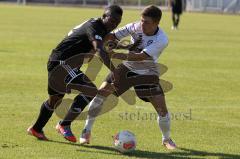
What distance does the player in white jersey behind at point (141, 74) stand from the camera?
9.12m

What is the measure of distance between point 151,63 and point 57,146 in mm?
1824

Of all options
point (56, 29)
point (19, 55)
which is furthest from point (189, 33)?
point (19, 55)

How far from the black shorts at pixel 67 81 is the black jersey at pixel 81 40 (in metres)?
0.16

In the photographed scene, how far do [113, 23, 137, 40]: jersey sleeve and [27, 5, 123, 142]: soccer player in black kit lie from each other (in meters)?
0.27

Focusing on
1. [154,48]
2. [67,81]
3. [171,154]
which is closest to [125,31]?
[154,48]

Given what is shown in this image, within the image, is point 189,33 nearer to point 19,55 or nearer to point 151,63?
point 19,55

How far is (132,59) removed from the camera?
362 inches

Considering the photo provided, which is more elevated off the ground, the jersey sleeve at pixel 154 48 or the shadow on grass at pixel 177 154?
the jersey sleeve at pixel 154 48

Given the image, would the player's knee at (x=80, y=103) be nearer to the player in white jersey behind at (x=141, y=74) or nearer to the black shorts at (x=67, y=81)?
the black shorts at (x=67, y=81)

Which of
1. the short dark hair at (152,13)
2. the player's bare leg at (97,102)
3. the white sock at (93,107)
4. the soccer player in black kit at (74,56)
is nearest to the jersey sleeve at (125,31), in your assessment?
the soccer player in black kit at (74,56)

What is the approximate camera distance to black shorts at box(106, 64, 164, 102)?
938 cm

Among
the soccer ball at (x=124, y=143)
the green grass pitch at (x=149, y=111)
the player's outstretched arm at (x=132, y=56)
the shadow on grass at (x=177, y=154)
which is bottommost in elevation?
the green grass pitch at (x=149, y=111)

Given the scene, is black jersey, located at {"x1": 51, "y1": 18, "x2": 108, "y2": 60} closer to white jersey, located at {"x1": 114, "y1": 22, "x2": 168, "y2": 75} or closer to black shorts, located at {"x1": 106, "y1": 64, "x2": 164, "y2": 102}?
white jersey, located at {"x1": 114, "y1": 22, "x2": 168, "y2": 75}

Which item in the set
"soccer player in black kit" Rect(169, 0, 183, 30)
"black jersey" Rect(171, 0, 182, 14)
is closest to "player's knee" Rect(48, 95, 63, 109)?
"soccer player in black kit" Rect(169, 0, 183, 30)
